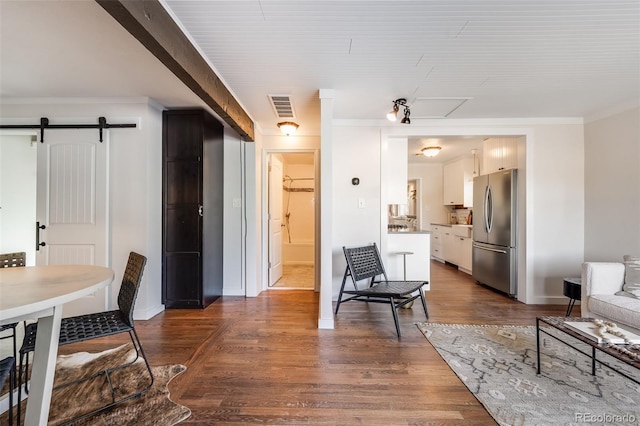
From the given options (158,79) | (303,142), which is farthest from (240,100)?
(303,142)

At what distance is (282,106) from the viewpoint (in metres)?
3.15

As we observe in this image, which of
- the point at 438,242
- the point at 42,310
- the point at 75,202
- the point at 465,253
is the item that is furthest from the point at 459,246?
the point at 75,202

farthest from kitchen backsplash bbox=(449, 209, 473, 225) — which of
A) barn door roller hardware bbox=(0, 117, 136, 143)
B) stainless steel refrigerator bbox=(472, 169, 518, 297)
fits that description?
barn door roller hardware bbox=(0, 117, 136, 143)

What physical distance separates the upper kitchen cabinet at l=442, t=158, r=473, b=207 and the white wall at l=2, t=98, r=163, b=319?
17.7 ft

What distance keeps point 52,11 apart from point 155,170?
1.64 metres

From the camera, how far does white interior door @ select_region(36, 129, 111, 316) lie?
9.50ft

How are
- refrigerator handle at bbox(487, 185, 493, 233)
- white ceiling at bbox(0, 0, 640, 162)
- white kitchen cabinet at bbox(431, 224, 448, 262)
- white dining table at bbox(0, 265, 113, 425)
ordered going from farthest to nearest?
white kitchen cabinet at bbox(431, 224, 448, 262)
refrigerator handle at bbox(487, 185, 493, 233)
white ceiling at bbox(0, 0, 640, 162)
white dining table at bbox(0, 265, 113, 425)

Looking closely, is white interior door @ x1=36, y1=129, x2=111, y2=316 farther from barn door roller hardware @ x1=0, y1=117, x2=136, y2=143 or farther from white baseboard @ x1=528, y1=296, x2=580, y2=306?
white baseboard @ x1=528, y1=296, x2=580, y2=306

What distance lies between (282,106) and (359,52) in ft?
4.15

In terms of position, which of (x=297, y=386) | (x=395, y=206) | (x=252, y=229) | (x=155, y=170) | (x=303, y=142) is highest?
(x=303, y=142)

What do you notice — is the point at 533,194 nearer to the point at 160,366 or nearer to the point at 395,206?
the point at 395,206

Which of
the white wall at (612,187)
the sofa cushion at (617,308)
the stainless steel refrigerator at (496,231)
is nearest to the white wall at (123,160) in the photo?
the sofa cushion at (617,308)

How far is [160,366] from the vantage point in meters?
2.03

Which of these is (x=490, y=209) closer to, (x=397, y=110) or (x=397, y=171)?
(x=397, y=171)
